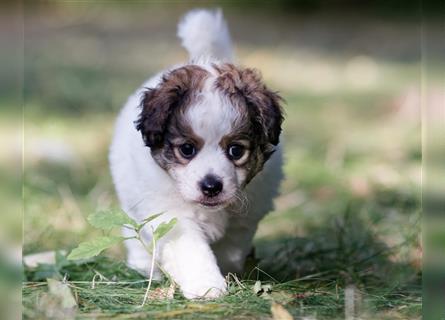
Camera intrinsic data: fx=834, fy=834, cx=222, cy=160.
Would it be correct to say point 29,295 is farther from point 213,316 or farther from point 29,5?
point 29,5

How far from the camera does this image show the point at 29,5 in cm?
1416

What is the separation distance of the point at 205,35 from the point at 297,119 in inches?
169

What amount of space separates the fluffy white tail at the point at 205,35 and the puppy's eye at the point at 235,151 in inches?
32.5

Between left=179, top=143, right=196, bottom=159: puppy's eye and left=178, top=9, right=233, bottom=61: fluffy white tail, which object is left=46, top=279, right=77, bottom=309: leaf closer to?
left=179, top=143, right=196, bottom=159: puppy's eye

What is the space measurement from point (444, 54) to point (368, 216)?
8.59ft

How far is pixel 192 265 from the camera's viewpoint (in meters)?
3.39

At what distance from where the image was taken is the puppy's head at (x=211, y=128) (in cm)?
319

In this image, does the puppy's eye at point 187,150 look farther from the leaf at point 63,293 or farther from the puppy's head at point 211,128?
the leaf at point 63,293

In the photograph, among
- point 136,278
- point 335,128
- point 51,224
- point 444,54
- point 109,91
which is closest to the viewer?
point 444,54

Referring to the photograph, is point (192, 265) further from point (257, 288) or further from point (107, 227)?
point (107, 227)

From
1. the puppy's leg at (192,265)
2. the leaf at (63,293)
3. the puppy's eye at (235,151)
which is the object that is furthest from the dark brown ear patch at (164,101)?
the leaf at (63,293)

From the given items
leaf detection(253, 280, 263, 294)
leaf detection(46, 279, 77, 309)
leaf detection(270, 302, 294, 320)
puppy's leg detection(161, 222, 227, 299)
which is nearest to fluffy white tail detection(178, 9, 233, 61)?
puppy's leg detection(161, 222, 227, 299)

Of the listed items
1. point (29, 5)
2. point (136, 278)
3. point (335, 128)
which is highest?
point (29, 5)

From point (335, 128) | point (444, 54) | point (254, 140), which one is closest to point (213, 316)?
point (254, 140)
